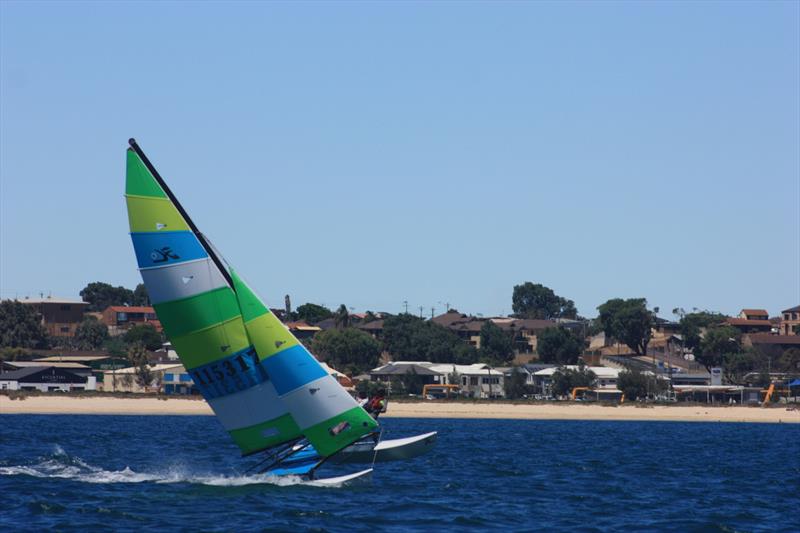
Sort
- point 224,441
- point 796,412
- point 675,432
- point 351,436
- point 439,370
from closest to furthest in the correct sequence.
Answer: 1. point 351,436
2. point 224,441
3. point 675,432
4. point 796,412
5. point 439,370

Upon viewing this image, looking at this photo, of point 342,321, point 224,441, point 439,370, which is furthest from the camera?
point 342,321

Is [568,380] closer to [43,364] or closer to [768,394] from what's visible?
[768,394]

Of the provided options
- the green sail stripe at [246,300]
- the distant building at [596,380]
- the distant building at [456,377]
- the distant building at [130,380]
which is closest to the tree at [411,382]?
the distant building at [456,377]

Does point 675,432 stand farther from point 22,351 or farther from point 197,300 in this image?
point 22,351

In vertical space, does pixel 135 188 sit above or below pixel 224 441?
above

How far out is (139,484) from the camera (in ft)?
125

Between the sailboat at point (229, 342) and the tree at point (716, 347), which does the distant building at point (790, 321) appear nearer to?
the tree at point (716, 347)

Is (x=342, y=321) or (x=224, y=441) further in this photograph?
(x=342, y=321)

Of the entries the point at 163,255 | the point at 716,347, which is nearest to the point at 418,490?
the point at 163,255

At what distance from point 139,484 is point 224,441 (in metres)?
25.3

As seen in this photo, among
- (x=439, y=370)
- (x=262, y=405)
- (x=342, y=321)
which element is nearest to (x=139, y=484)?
(x=262, y=405)

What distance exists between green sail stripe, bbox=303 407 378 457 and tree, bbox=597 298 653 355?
122 m

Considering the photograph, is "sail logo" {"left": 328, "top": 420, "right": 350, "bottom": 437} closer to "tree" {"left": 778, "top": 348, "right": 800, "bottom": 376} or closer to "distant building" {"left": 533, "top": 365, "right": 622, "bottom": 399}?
"distant building" {"left": 533, "top": 365, "right": 622, "bottom": 399}

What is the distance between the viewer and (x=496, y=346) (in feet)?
518
